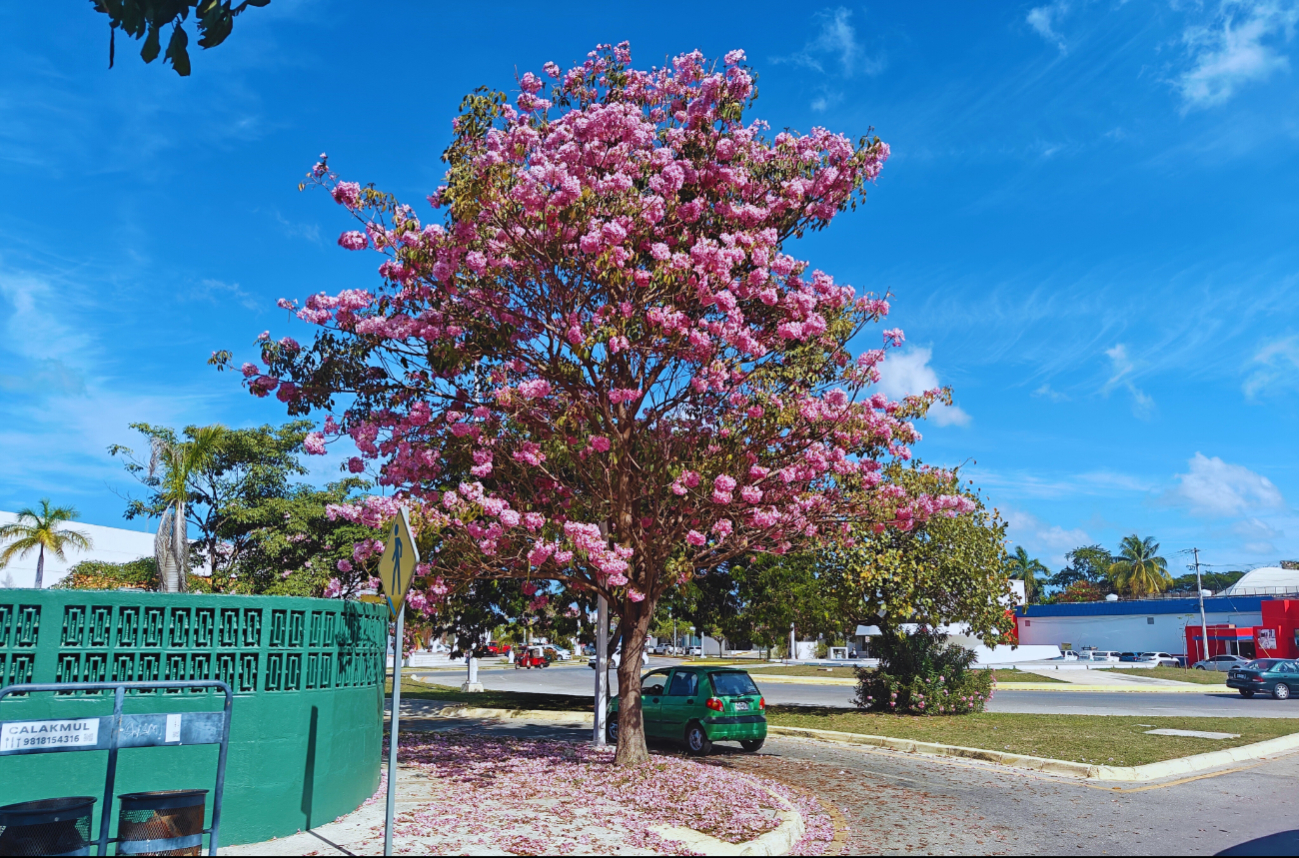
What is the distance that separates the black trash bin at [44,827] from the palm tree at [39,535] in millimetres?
40826

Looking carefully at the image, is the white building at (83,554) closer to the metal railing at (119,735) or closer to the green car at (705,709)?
the green car at (705,709)

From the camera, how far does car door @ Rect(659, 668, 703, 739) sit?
17.2 metres

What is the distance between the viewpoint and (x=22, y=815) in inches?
237

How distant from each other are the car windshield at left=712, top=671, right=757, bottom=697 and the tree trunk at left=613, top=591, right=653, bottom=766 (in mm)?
3251

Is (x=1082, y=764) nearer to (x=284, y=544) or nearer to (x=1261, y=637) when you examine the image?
(x=284, y=544)

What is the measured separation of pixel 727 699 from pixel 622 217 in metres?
9.27

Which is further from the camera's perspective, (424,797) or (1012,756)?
(1012,756)

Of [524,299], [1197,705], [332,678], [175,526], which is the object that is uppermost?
[524,299]

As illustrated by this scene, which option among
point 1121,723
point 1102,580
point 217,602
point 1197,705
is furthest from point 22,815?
point 1102,580

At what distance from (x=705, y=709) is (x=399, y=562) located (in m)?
10.5

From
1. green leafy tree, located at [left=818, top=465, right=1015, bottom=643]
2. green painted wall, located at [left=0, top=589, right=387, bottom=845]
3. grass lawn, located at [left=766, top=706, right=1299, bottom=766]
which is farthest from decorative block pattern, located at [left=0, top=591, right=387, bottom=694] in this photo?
green leafy tree, located at [left=818, top=465, right=1015, bottom=643]

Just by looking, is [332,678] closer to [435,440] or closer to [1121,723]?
[435,440]

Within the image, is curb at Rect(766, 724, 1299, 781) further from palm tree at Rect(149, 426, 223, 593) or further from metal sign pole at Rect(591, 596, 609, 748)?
palm tree at Rect(149, 426, 223, 593)

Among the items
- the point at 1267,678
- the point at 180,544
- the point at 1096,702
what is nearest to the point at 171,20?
the point at 180,544
